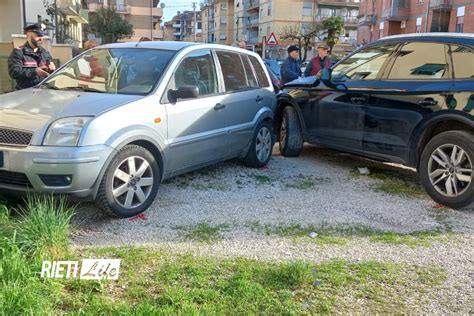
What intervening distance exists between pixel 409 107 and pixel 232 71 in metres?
2.12

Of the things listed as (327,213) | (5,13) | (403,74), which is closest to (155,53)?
(327,213)

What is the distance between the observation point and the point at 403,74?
18.7 ft

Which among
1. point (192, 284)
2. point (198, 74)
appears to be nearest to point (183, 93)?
point (198, 74)

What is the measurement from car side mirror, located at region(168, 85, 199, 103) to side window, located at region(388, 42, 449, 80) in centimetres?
244

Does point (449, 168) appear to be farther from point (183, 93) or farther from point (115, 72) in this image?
point (115, 72)

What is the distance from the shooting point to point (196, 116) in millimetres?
5207

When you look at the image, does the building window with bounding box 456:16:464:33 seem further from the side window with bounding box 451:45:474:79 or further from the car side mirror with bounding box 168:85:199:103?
the car side mirror with bounding box 168:85:199:103

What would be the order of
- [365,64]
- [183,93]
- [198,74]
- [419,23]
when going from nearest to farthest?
[183,93] < [198,74] < [365,64] < [419,23]

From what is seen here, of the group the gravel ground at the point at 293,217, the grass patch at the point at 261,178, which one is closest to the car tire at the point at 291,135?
the gravel ground at the point at 293,217

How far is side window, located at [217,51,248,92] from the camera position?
588 centimetres

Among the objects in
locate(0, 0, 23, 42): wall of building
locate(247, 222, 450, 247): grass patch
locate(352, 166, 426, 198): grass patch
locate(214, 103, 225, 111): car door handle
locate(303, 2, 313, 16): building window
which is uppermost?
locate(303, 2, 313, 16): building window

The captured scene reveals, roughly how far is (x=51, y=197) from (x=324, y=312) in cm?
235

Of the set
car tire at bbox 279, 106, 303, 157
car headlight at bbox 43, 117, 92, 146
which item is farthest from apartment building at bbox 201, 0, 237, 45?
car headlight at bbox 43, 117, 92, 146

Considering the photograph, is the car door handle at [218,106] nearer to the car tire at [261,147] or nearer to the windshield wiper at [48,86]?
the car tire at [261,147]
